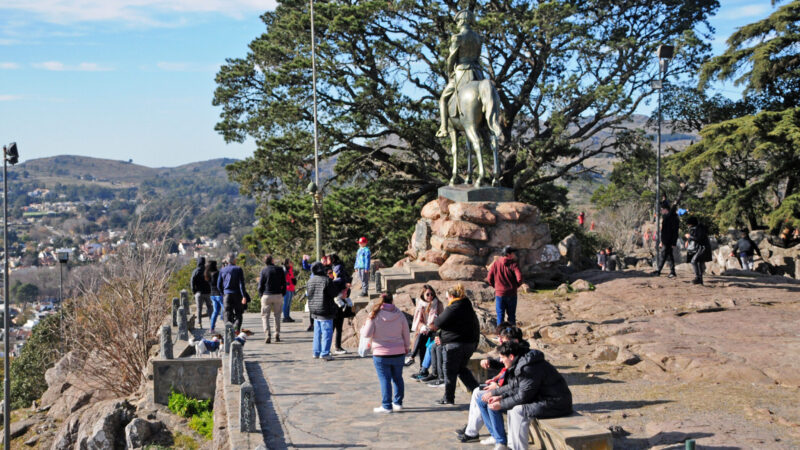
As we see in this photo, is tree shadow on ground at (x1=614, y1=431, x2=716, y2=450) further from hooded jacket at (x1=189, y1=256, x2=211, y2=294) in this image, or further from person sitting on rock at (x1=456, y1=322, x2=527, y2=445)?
hooded jacket at (x1=189, y1=256, x2=211, y2=294)

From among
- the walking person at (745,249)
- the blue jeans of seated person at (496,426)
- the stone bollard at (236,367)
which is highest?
the walking person at (745,249)

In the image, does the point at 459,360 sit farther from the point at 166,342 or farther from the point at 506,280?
the point at 166,342

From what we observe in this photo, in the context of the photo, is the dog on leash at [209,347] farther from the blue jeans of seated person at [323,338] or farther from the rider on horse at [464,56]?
the rider on horse at [464,56]

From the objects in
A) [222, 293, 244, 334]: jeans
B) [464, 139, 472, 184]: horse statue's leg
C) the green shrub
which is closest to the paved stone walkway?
the green shrub

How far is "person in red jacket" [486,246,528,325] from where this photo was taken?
12727 mm

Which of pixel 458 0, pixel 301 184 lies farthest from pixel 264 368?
pixel 458 0

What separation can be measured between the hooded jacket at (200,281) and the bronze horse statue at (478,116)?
259 inches

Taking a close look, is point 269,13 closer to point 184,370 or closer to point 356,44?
point 356,44

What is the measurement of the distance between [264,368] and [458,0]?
20393 mm

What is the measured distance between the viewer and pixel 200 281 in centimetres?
1778

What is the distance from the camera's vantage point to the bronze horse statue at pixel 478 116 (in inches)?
695

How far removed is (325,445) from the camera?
818 centimetres

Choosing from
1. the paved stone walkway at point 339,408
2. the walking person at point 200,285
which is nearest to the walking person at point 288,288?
the walking person at point 200,285

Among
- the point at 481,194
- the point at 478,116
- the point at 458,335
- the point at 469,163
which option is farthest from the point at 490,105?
the point at 458,335
